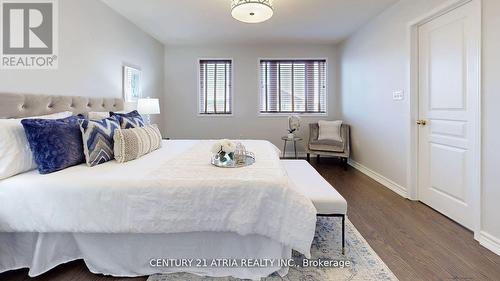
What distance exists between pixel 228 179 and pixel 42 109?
1.85 metres

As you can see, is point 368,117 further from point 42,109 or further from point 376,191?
point 42,109

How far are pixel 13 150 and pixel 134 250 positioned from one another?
102 centimetres

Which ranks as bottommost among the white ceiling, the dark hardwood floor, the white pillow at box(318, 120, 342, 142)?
the dark hardwood floor

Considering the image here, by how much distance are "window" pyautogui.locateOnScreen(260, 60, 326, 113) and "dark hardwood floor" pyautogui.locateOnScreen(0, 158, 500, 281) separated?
293 cm

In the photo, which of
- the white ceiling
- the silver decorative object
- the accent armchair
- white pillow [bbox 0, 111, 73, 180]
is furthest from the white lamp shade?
the accent armchair

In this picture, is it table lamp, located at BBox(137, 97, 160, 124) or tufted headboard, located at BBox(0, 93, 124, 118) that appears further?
table lamp, located at BBox(137, 97, 160, 124)

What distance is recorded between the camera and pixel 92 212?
155cm

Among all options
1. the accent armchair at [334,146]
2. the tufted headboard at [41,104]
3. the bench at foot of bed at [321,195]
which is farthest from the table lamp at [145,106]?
the accent armchair at [334,146]

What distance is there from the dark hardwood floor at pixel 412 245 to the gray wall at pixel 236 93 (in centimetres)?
288

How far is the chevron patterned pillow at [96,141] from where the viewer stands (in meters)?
1.97

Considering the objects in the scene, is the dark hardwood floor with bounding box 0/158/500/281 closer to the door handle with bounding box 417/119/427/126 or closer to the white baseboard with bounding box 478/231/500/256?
the white baseboard with bounding box 478/231/500/256

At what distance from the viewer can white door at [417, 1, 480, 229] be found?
86.3 inches

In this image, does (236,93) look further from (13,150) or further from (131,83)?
(13,150)

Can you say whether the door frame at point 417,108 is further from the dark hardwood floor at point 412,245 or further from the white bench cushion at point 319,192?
the white bench cushion at point 319,192
